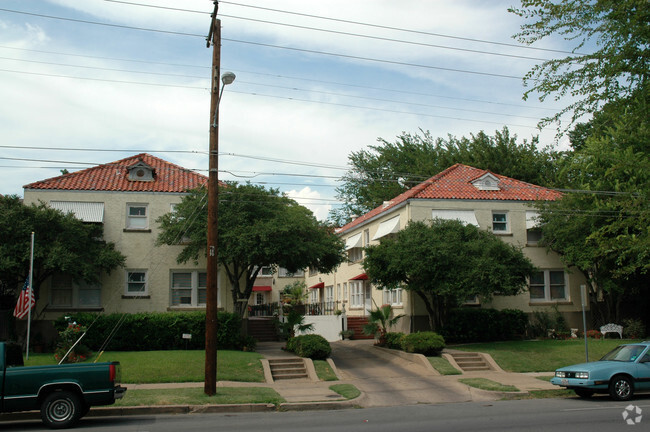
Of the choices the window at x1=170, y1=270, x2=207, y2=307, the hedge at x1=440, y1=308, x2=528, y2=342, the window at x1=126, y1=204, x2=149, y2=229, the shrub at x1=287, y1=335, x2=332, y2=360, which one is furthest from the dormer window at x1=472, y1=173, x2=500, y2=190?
the window at x1=126, y1=204, x2=149, y2=229

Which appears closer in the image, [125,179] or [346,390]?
[346,390]

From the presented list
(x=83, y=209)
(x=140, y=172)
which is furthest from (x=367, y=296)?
(x=83, y=209)

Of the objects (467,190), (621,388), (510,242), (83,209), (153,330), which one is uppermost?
(467,190)

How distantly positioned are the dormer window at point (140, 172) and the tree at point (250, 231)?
300cm

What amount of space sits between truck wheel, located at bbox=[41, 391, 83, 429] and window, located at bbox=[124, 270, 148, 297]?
1475cm

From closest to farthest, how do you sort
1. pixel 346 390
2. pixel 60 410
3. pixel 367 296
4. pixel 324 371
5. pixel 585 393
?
pixel 60 410
pixel 585 393
pixel 346 390
pixel 324 371
pixel 367 296

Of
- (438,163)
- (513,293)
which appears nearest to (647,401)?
(513,293)

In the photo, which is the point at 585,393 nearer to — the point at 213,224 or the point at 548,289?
the point at 213,224

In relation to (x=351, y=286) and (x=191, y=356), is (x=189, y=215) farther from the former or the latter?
(x=351, y=286)

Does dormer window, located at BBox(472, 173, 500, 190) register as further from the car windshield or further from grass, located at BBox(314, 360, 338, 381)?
the car windshield

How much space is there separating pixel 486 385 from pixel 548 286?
13742mm

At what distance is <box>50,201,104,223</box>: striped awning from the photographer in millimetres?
25719

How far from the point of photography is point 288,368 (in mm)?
20422

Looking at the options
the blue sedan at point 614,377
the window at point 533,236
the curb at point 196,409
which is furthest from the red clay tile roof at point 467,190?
the curb at point 196,409
